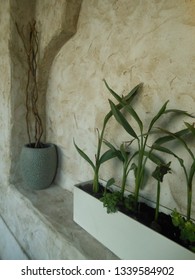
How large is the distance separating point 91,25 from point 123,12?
0.18 metres

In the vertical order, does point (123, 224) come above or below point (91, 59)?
below

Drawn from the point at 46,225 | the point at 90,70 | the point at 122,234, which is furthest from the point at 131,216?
the point at 90,70

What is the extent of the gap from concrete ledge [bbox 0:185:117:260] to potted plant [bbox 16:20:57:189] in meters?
0.09

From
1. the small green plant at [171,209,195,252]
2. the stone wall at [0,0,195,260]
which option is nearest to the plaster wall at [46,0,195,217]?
the stone wall at [0,0,195,260]

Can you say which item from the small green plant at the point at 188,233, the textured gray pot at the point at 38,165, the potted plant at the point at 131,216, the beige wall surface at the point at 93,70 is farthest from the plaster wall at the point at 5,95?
the small green plant at the point at 188,233

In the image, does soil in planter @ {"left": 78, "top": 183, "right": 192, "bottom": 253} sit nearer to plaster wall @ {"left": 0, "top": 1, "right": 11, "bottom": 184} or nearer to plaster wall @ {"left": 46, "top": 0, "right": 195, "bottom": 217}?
plaster wall @ {"left": 46, "top": 0, "right": 195, "bottom": 217}

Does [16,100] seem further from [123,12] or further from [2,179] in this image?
[123,12]

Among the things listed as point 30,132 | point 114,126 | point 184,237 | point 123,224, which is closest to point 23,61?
point 30,132

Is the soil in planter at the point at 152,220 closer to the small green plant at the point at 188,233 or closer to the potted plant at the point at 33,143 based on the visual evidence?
the small green plant at the point at 188,233

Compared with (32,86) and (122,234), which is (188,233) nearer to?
(122,234)

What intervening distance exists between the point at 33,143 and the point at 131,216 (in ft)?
2.51

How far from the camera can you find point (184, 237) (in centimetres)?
58

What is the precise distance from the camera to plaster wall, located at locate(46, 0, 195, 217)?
71cm

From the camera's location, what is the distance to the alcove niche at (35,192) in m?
0.89
